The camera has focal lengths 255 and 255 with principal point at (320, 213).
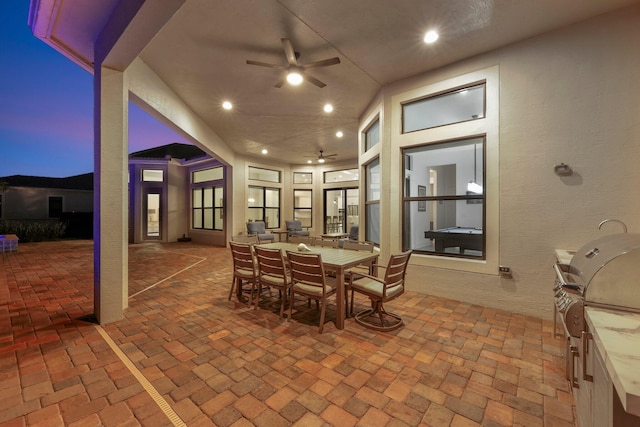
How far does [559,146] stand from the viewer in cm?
288

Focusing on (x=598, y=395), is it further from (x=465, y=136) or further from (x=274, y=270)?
(x=465, y=136)

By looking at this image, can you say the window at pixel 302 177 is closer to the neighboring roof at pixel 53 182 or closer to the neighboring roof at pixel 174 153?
the neighboring roof at pixel 174 153

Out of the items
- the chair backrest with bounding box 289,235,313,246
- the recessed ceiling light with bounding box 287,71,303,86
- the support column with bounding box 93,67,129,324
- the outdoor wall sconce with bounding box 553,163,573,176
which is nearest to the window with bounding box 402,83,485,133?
the outdoor wall sconce with bounding box 553,163,573,176

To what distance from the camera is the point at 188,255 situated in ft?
23.1

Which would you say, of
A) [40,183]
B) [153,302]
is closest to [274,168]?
[153,302]

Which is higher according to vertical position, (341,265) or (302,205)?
(302,205)

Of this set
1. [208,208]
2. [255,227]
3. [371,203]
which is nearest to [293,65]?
[371,203]

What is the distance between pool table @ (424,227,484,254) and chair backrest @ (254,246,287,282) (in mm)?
2419

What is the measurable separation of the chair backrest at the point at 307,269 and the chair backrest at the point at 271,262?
13 centimetres

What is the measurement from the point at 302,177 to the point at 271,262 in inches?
307

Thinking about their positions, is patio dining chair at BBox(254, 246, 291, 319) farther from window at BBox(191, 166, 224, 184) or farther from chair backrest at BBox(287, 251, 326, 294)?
window at BBox(191, 166, 224, 184)

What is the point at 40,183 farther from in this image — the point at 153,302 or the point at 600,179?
the point at 600,179

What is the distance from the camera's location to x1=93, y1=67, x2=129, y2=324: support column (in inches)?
105

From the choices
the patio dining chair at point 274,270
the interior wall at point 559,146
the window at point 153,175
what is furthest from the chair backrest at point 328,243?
the window at point 153,175
